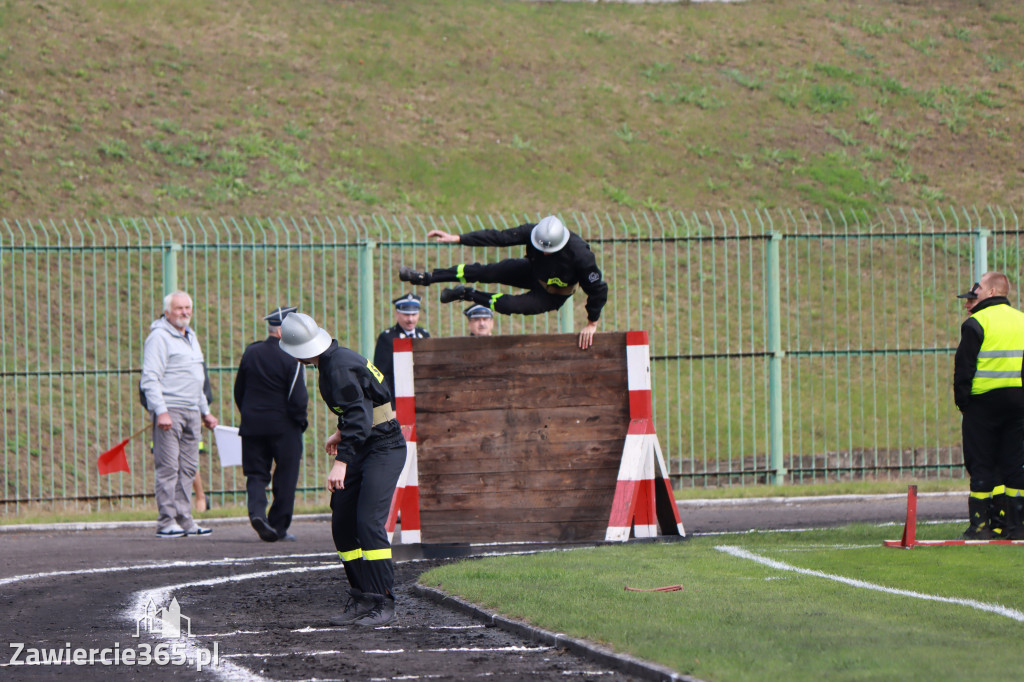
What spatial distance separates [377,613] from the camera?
294 inches

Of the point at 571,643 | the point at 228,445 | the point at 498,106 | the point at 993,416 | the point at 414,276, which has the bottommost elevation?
the point at 571,643

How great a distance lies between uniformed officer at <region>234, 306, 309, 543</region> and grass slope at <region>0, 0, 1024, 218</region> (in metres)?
17.8

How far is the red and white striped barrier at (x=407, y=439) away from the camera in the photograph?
1031 cm

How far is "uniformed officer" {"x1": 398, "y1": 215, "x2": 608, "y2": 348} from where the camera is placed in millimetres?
10047

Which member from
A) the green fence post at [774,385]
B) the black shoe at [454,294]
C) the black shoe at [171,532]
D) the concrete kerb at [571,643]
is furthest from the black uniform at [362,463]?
the green fence post at [774,385]

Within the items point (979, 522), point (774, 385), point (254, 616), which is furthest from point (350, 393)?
point (774, 385)

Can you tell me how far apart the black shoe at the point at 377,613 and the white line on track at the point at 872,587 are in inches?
103

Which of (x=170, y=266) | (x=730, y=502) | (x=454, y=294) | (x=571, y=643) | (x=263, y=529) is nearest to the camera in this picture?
(x=571, y=643)

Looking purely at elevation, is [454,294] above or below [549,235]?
below

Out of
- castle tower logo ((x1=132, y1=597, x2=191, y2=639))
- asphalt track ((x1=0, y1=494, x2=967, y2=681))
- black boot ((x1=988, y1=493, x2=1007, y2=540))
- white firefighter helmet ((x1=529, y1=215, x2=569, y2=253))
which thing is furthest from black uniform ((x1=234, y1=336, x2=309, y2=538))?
black boot ((x1=988, y1=493, x2=1007, y2=540))

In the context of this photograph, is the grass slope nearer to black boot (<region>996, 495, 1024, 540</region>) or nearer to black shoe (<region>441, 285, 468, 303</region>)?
black shoe (<region>441, 285, 468, 303</region>)

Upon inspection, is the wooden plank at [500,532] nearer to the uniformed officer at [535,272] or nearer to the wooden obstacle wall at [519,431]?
the wooden obstacle wall at [519,431]

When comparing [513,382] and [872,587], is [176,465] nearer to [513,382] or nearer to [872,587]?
[513,382]

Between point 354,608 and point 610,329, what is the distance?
16658 mm
